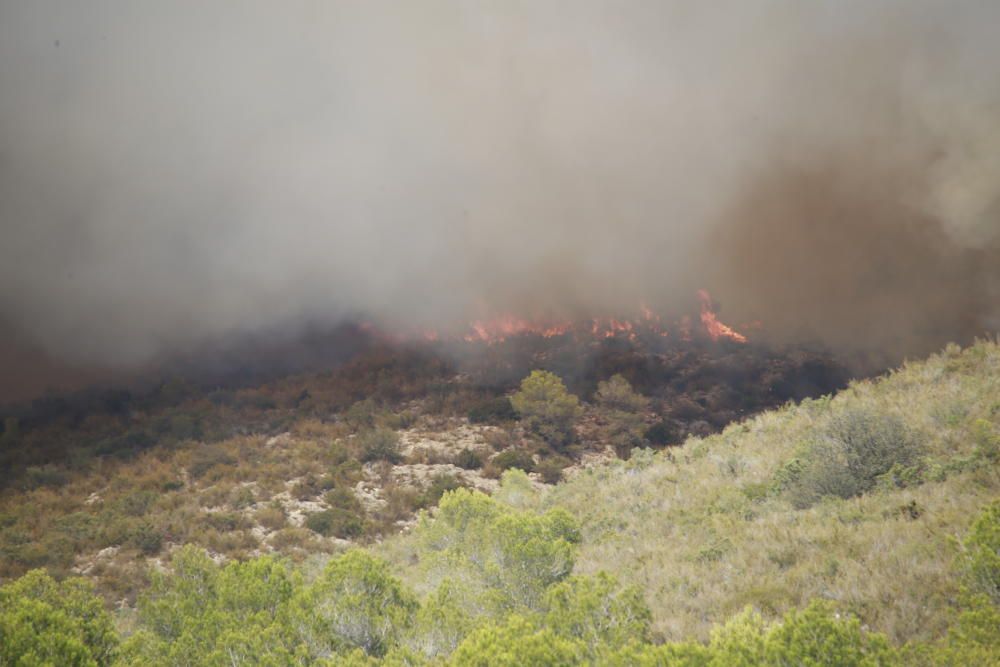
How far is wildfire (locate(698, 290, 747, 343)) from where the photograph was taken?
70.6 meters

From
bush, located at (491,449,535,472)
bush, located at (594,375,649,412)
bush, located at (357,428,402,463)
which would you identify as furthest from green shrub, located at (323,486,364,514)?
bush, located at (594,375,649,412)

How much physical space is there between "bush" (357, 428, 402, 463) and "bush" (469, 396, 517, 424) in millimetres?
8952

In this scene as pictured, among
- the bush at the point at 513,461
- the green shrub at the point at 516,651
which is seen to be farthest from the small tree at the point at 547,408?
the green shrub at the point at 516,651

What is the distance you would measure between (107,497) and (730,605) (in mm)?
34146

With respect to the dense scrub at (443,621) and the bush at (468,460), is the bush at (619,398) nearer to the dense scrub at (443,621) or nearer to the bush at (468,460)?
the bush at (468,460)

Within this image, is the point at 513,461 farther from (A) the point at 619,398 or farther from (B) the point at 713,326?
(B) the point at 713,326

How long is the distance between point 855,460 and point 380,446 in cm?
3113

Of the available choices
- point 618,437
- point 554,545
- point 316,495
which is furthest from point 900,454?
point 618,437

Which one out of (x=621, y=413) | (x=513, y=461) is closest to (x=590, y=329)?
(x=621, y=413)

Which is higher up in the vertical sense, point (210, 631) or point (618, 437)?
point (210, 631)

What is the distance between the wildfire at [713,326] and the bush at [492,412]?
3892 cm

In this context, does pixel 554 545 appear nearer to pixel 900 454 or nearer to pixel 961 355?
pixel 900 454

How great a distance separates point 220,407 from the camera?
45688mm

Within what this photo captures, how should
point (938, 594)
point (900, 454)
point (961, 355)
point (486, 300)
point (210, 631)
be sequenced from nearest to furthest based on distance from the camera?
1. point (938, 594)
2. point (210, 631)
3. point (900, 454)
4. point (961, 355)
5. point (486, 300)
